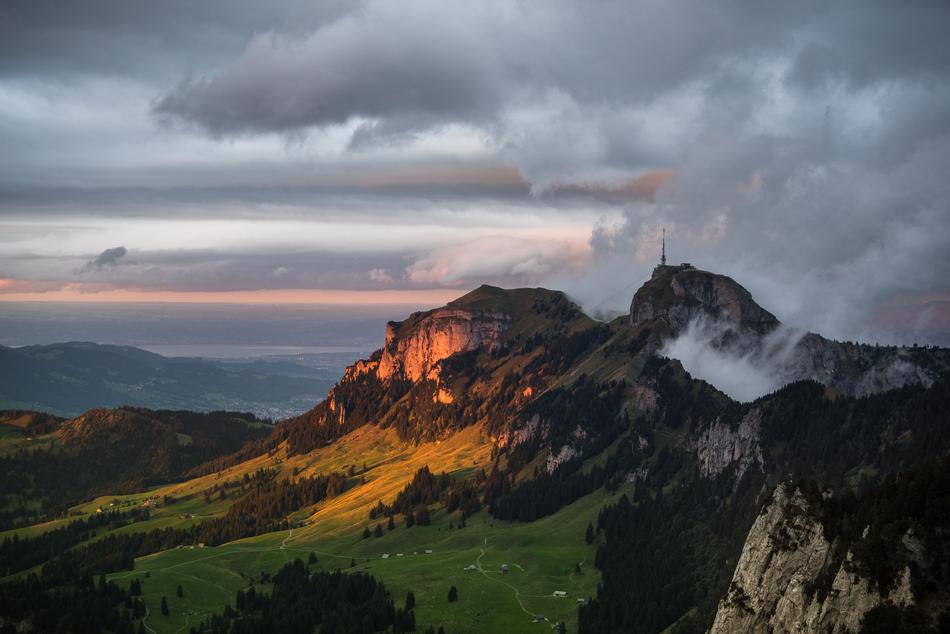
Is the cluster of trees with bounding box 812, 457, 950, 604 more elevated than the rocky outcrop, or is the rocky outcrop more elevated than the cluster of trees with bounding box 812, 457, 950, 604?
the cluster of trees with bounding box 812, 457, 950, 604

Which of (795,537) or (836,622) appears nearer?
(836,622)

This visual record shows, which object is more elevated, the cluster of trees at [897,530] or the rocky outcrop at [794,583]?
the cluster of trees at [897,530]

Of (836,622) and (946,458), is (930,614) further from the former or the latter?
(946,458)

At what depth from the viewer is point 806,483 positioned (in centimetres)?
15088

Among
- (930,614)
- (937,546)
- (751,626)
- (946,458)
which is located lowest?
(751,626)

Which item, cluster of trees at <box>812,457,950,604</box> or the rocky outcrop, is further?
the rocky outcrop

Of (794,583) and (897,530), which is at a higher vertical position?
(897,530)

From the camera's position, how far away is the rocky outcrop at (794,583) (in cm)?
11738

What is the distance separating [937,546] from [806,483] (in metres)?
38.9

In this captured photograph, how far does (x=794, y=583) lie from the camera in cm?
13475

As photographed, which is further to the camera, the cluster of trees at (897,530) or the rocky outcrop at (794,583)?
the rocky outcrop at (794,583)

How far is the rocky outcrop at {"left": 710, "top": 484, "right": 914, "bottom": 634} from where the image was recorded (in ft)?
385

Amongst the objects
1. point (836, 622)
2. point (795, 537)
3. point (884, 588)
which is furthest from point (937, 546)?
point (795, 537)

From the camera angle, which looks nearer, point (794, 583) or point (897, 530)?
point (897, 530)
